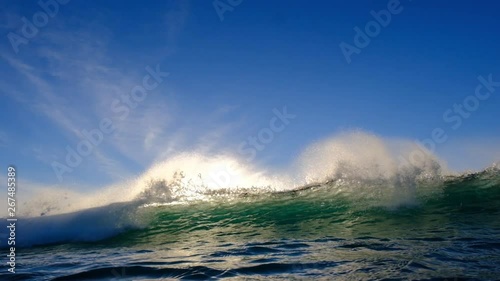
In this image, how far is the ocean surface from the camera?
5.02 m

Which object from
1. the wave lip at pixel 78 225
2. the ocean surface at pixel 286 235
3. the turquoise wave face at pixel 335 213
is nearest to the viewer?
the ocean surface at pixel 286 235

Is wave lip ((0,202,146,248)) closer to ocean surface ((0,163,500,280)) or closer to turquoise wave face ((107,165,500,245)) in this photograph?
ocean surface ((0,163,500,280))

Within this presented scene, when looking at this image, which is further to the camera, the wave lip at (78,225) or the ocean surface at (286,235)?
the wave lip at (78,225)

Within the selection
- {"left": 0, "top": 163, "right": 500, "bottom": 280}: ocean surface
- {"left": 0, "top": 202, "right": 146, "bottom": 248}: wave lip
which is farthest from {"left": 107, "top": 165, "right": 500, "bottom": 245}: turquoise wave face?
{"left": 0, "top": 202, "right": 146, "bottom": 248}: wave lip

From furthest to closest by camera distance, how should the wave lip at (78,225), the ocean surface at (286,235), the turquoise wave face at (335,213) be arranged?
the wave lip at (78,225)
the turquoise wave face at (335,213)
the ocean surface at (286,235)

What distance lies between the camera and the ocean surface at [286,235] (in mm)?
5023

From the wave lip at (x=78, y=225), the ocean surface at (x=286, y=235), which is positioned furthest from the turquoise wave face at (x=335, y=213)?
the wave lip at (x=78, y=225)

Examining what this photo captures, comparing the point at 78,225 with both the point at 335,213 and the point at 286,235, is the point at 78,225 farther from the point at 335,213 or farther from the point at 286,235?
the point at 335,213

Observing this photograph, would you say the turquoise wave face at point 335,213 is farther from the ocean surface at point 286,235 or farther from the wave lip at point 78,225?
the wave lip at point 78,225

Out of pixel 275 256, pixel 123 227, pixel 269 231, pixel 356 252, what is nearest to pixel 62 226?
pixel 123 227

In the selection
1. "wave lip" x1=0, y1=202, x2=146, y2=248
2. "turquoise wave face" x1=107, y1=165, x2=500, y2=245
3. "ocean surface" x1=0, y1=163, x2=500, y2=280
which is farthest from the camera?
"wave lip" x1=0, y1=202, x2=146, y2=248

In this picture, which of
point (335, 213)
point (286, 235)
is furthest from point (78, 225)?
point (335, 213)

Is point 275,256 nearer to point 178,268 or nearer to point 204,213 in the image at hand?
point 178,268

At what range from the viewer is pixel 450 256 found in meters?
5.16
